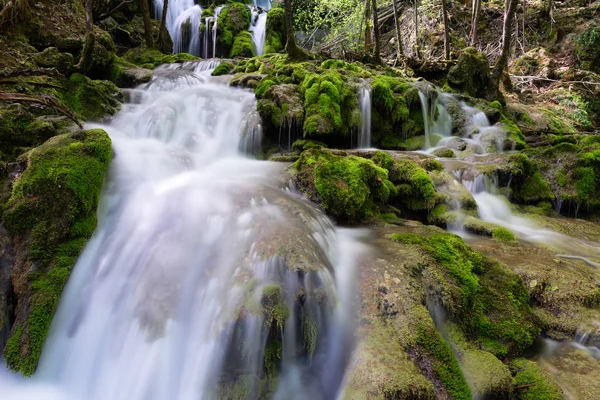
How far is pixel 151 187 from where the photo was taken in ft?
16.5

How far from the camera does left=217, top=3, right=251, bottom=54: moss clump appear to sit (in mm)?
19469

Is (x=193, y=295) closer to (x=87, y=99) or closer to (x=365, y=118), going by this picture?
(x=87, y=99)

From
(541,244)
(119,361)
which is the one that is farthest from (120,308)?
(541,244)

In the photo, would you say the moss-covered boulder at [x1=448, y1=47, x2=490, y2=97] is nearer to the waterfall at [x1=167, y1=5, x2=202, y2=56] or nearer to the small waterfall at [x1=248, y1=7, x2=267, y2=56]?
the small waterfall at [x1=248, y1=7, x2=267, y2=56]

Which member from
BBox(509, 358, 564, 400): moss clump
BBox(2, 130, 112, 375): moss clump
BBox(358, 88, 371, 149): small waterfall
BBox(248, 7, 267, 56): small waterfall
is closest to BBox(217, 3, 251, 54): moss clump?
BBox(248, 7, 267, 56): small waterfall

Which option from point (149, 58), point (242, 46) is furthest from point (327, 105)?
point (242, 46)

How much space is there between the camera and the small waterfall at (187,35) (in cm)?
1956

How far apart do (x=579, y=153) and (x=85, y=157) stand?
927 centimetres

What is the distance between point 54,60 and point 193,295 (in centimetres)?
764

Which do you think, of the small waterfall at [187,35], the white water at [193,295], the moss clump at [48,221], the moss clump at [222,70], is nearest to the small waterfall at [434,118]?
the white water at [193,295]

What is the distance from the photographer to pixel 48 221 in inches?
145

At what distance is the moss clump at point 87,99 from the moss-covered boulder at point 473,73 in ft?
38.1

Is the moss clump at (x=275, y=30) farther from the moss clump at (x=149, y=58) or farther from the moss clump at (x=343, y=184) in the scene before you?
the moss clump at (x=343, y=184)

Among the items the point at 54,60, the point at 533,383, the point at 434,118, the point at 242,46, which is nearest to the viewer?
the point at 533,383
